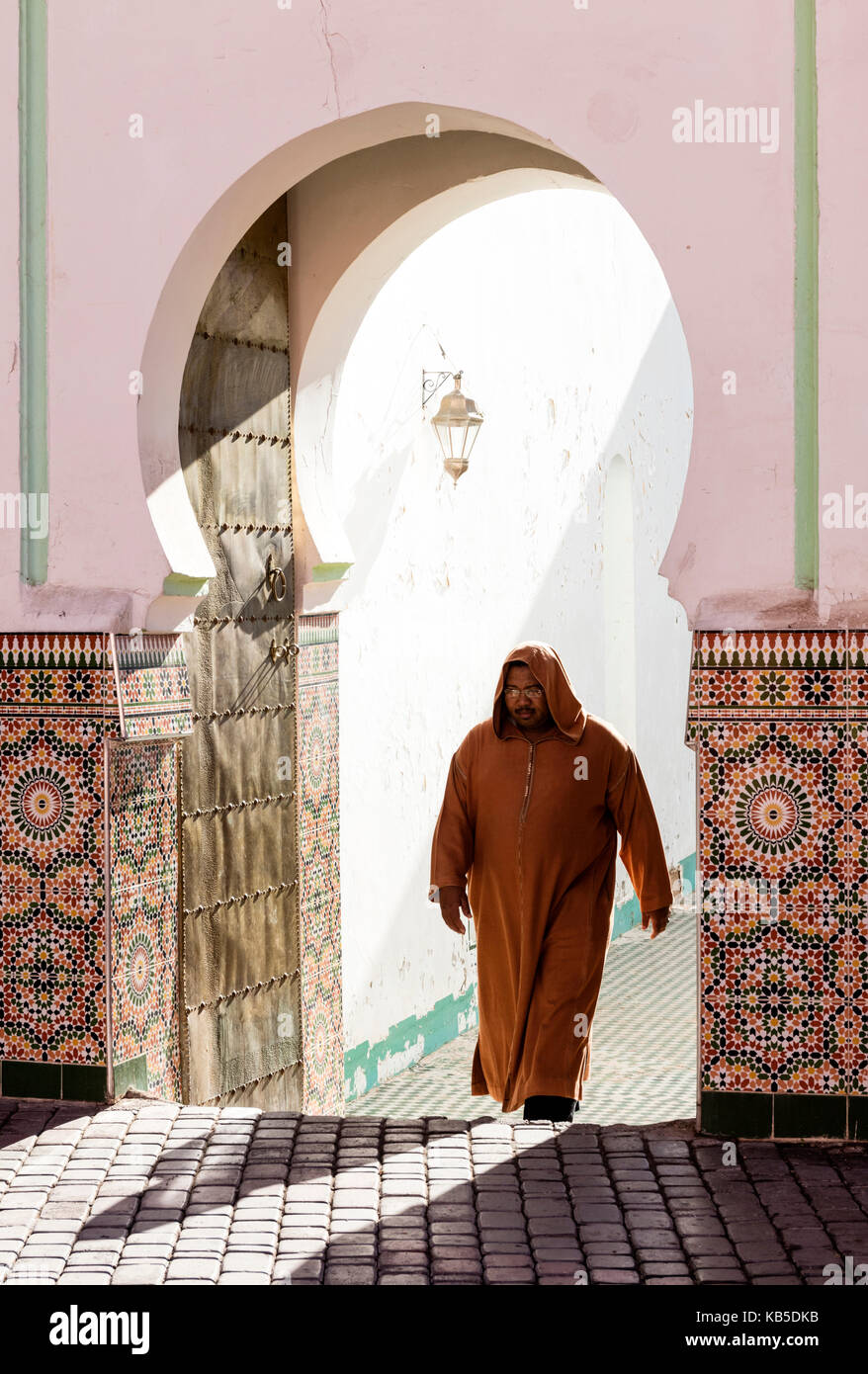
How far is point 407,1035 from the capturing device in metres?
6.76

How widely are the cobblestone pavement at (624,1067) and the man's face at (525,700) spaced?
1.20 meters

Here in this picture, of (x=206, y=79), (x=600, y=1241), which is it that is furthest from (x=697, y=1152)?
(x=206, y=79)

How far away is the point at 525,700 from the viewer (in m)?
4.57

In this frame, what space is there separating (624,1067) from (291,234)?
10.5ft

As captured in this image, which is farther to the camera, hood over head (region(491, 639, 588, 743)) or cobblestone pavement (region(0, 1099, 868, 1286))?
hood over head (region(491, 639, 588, 743))

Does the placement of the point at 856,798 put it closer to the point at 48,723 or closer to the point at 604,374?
the point at 48,723

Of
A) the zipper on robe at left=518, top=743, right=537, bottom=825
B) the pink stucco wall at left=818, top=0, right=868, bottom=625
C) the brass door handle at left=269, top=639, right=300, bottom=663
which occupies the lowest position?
the zipper on robe at left=518, top=743, right=537, bottom=825

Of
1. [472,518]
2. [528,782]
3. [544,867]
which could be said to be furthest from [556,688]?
[472,518]

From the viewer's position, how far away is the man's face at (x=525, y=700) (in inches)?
180

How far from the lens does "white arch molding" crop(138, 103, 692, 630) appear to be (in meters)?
4.23

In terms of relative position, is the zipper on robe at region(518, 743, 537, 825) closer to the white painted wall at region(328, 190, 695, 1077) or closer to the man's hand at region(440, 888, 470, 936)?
the man's hand at region(440, 888, 470, 936)

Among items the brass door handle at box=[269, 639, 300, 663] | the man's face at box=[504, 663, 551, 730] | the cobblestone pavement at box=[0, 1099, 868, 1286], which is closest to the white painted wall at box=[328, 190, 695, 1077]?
the brass door handle at box=[269, 639, 300, 663]

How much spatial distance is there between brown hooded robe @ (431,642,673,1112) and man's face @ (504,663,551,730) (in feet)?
0.08

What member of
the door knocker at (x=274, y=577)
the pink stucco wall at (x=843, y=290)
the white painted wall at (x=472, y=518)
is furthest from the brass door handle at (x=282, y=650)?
the pink stucco wall at (x=843, y=290)
